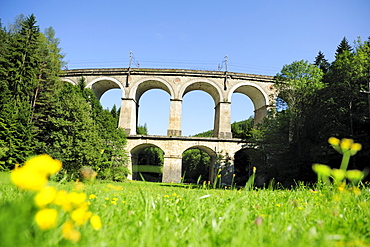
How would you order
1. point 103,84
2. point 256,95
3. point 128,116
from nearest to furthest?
point 128,116 → point 256,95 → point 103,84

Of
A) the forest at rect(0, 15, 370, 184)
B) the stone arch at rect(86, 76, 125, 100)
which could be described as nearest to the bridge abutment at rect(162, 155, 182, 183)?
the forest at rect(0, 15, 370, 184)

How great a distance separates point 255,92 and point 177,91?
906 centimetres

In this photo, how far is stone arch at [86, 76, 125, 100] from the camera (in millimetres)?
26750

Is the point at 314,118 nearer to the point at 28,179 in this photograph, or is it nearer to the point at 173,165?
the point at 173,165

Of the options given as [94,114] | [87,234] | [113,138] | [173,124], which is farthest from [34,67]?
[87,234]

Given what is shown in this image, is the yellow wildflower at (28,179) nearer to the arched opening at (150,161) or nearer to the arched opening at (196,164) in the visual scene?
the arched opening at (150,161)

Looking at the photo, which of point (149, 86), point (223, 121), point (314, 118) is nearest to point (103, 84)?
point (149, 86)

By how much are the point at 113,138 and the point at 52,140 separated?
4991mm

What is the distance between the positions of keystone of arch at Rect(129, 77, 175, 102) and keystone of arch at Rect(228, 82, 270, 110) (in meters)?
6.93

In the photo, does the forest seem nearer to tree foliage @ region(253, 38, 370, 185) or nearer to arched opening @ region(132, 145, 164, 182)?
tree foliage @ region(253, 38, 370, 185)

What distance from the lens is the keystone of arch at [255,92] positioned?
26.2 metres

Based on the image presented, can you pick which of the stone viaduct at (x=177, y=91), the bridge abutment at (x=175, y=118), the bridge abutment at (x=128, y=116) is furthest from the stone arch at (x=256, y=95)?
the bridge abutment at (x=128, y=116)

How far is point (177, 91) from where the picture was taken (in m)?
26.6

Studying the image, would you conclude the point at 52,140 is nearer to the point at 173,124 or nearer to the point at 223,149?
the point at 173,124
